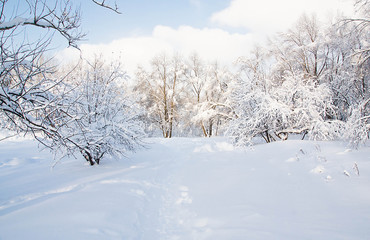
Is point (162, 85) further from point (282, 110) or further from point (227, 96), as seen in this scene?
point (282, 110)

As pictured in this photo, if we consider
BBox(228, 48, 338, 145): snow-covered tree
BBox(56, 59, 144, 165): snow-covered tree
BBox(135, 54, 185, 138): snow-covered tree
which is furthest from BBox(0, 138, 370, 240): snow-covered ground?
BBox(135, 54, 185, 138): snow-covered tree

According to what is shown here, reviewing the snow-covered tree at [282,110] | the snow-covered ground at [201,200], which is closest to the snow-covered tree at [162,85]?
the snow-covered tree at [282,110]

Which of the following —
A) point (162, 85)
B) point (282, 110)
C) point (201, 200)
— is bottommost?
point (201, 200)

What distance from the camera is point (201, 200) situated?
4.45 metres

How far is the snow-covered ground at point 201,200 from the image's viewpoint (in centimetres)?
286

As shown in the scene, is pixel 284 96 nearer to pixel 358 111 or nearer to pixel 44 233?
pixel 358 111

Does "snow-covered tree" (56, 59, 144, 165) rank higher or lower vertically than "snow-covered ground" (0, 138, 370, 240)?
higher

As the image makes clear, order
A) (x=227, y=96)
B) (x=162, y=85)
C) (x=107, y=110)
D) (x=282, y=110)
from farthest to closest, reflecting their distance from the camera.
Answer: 1. (x=162, y=85)
2. (x=227, y=96)
3. (x=282, y=110)
4. (x=107, y=110)

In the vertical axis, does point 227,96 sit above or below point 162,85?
below

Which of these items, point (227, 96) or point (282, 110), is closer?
point (282, 110)

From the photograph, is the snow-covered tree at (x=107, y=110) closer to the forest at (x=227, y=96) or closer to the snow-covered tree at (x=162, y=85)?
the forest at (x=227, y=96)

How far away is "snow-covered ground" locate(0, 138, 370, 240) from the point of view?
9.37ft

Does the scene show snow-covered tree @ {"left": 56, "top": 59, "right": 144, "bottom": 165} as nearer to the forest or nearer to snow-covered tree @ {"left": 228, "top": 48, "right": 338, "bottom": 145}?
the forest

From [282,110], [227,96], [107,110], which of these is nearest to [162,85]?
[227,96]
